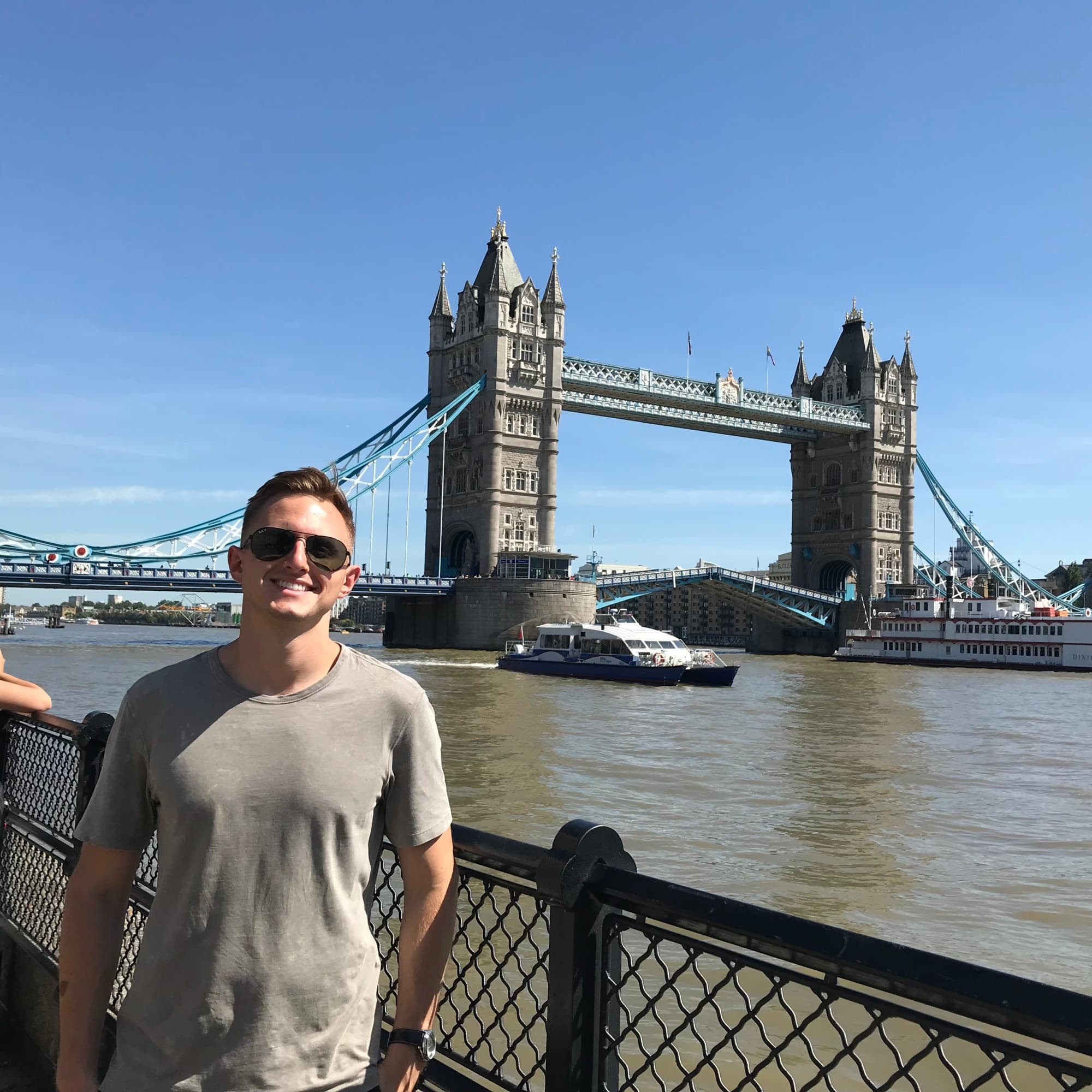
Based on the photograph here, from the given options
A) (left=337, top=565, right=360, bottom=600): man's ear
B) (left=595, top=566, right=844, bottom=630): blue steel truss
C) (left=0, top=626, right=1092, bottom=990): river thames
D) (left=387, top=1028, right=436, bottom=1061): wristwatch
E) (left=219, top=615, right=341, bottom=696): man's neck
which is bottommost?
(left=0, top=626, right=1092, bottom=990): river thames

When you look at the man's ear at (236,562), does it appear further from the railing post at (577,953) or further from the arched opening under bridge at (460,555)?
the arched opening under bridge at (460,555)

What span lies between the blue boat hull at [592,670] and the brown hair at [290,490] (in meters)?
30.9

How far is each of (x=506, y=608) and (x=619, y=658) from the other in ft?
59.0

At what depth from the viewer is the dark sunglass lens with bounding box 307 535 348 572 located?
2.15 metres

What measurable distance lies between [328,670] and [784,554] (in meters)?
148

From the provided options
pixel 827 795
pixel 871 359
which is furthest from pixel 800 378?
pixel 827 795

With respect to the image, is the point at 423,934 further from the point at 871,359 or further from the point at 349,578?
the point at 871,359

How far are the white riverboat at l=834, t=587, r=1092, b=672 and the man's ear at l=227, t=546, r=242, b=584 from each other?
167 ft

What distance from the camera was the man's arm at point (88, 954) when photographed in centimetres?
193

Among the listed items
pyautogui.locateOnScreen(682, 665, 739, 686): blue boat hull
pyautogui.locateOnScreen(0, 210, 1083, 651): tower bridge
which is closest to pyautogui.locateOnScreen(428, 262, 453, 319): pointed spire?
pyautogui.locateOnScreen(0, 210, 1083, 651): tower bridge

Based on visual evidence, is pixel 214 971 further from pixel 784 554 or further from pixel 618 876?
pixel 784 554

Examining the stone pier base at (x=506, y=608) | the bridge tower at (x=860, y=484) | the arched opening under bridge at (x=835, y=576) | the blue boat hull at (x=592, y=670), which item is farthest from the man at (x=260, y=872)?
the arched opening under bridge at (x=835, y=576)

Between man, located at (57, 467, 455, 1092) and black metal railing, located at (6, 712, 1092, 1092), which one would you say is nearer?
black metal railing, located at (6, 712, 1092, 1092)

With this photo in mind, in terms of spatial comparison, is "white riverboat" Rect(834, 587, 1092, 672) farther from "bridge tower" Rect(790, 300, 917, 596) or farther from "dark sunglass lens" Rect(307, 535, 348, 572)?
"dark sunglass lens" Rect(307, 535, 348, 572)
